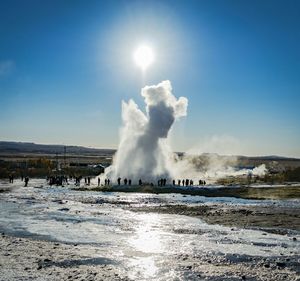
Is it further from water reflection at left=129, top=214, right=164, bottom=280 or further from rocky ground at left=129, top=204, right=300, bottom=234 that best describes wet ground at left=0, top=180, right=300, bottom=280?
rocky ground at left=129, top=204, right=300, bottom=234

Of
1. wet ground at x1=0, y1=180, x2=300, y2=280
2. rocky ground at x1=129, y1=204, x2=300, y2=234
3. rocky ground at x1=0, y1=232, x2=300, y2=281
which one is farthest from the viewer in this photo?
rocky ground at x1=129, y1=204, x2=300, y2=234

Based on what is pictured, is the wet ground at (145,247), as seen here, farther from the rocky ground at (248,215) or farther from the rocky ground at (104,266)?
the rocky ground at (248,215)

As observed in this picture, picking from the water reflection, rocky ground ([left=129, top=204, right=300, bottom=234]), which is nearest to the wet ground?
the water reflection

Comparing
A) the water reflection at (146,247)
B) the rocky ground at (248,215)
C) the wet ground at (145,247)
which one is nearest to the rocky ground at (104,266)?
the wet ground at (145,247)

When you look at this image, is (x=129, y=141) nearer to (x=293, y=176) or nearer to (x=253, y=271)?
(x=293, y=176)

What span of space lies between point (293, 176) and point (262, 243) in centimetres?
6530

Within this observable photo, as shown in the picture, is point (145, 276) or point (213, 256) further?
point (213, 256)

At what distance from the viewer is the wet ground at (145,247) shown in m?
15.7

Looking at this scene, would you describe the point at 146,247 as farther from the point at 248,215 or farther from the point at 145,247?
the point at 248,215

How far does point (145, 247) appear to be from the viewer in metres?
20.4

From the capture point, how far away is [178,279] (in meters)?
14.9

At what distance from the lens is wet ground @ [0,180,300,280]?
618 inches

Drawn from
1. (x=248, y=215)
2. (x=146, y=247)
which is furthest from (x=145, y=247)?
(x=248, y=215)

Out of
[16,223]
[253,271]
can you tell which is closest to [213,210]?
[16,223]
